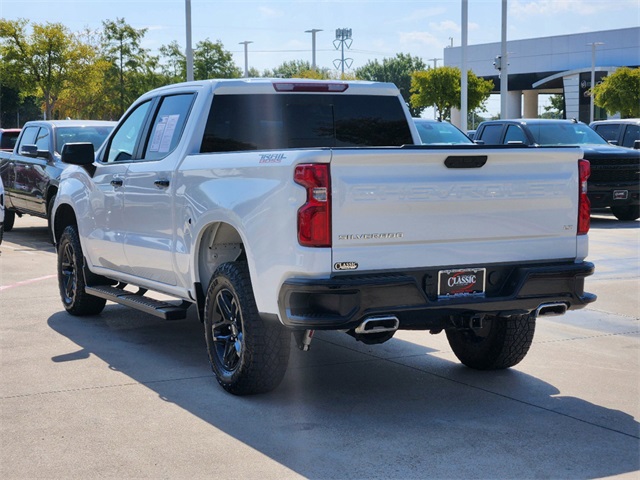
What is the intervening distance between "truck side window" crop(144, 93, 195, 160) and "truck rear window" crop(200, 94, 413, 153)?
12.3 inches

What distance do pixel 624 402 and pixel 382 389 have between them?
1.57 meters

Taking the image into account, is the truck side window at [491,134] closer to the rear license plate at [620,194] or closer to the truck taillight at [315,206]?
the rear license plate at [620,194]

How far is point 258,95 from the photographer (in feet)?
25.0

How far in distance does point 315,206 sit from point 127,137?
3428 millimetres

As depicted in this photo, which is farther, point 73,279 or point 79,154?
point 73,279

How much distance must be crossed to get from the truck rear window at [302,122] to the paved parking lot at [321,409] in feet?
5.50

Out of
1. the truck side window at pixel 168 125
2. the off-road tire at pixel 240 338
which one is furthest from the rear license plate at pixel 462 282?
the truck side window at pixel 168 125

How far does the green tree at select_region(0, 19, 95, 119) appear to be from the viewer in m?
51.9

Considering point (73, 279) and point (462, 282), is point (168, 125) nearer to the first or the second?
point (73, 279)

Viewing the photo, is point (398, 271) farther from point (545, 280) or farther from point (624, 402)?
A: point (624, 402)

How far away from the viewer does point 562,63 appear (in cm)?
6775

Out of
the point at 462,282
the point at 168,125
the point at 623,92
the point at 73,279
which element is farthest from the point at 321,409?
the point at 623,92

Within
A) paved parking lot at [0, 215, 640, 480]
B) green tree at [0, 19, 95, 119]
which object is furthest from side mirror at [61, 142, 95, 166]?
green tree at [0, 19, 95, 119]

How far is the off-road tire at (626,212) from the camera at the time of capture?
1961 cm
